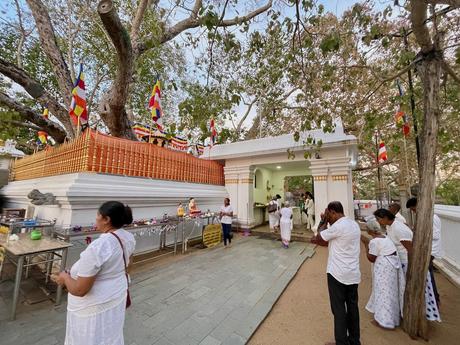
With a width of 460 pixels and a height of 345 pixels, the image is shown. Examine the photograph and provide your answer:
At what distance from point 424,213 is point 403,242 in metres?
0.48

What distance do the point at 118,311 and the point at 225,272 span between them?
10.2ft

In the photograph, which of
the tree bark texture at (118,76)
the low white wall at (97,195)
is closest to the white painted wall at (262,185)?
the low white wall at (97,195)

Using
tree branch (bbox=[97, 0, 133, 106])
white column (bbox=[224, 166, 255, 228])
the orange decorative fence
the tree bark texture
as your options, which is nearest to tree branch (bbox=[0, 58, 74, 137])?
the orange decorative fence

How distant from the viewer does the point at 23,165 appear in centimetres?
750

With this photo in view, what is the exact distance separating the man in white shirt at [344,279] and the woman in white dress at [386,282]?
0.71 m

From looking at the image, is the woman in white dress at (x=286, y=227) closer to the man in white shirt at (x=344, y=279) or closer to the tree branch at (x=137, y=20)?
the man in white shirt at (x=344, y=279)

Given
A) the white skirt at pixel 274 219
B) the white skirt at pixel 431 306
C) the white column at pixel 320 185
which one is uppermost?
the white column at pixel 320 185

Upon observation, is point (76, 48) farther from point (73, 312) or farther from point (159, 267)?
point (73, 312)

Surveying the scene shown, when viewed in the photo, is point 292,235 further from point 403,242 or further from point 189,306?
point 189,306

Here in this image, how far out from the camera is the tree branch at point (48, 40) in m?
5.72

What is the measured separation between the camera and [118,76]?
4613mm

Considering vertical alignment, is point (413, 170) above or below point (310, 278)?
above

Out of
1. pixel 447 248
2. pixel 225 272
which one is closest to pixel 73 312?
pixel 225 272

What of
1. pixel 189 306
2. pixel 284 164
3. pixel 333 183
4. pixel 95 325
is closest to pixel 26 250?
pixel 95 325
